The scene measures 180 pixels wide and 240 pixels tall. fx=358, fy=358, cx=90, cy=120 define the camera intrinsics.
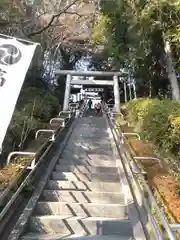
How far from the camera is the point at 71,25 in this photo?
1983cm

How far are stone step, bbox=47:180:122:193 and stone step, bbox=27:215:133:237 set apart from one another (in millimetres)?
1430

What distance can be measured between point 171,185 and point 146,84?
17709 millimetres

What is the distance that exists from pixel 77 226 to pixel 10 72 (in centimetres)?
222

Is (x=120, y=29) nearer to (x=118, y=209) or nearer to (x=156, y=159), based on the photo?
(x=156, y=159)

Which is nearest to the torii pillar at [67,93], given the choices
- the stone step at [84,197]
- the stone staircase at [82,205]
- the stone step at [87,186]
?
the stone staircase at [82,205]

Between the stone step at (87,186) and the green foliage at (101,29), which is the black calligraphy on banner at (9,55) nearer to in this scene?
the stone step at (87,186)

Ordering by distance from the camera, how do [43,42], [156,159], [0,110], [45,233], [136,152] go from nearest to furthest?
[0,110], [45,233], [156,159], [136,152], [43,42]

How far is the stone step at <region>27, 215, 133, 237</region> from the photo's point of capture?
480 centimetres

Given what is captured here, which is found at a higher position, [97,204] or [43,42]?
[43,42]

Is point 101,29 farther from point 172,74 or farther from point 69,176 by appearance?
point 69,176

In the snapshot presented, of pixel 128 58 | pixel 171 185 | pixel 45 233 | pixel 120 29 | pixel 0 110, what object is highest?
pixel 120 29

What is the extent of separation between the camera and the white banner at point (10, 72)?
420cm

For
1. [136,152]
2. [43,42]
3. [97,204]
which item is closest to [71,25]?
[43,42]

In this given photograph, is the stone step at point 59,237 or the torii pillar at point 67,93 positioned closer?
the stone step at point 59,237
